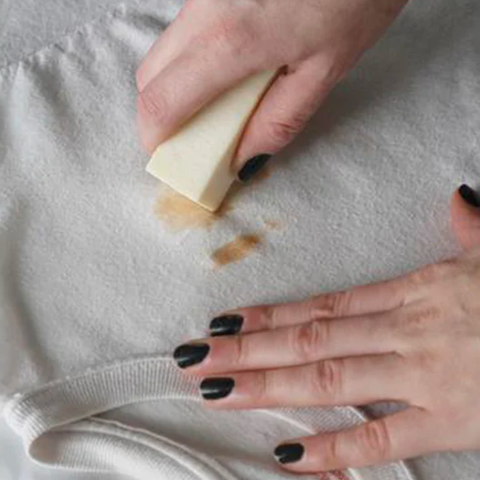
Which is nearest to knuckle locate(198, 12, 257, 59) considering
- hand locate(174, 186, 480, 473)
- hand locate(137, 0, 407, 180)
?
hand locate(137, 0, 407, 180)

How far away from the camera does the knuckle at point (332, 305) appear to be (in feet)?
2.41

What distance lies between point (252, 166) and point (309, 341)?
0.16 meters

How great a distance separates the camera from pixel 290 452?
2.32ft

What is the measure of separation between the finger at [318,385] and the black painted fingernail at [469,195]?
17 cm

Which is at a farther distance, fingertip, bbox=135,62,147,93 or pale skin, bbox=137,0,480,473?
fingertip, bbox=135,62,147,93

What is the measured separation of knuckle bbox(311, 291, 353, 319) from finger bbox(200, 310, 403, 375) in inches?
0.5

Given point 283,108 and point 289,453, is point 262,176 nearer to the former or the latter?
point 283,108

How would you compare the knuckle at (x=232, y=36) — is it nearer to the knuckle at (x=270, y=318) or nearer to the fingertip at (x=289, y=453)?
the knuckle at (x=270, y=318)

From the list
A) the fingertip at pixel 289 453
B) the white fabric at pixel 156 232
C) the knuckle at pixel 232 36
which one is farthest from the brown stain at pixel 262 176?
the fingertip at pixel 289 453

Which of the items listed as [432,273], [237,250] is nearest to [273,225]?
Result: [237,250]

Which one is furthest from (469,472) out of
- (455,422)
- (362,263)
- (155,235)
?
(155,235)

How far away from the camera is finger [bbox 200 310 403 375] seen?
2.34 feet

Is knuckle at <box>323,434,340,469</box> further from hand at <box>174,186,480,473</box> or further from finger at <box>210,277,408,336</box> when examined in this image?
finger at <box>210,277,408,336</box>

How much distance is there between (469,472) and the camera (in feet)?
2.35
